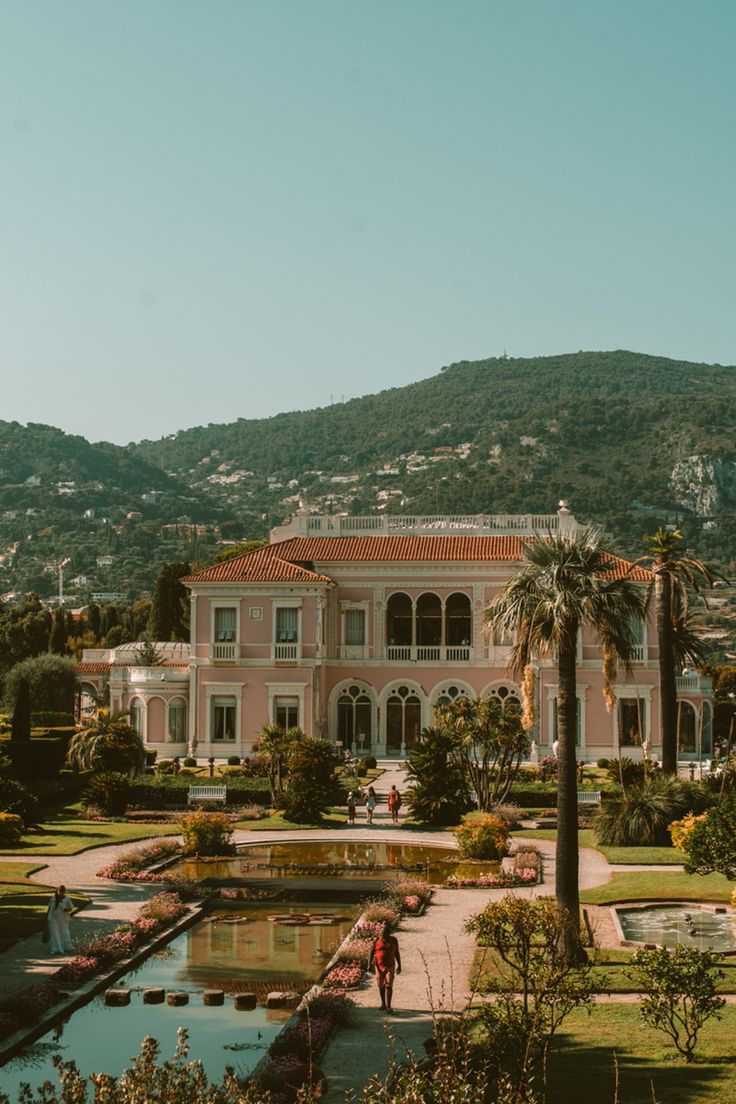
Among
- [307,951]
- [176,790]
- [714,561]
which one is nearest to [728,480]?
[714,561]

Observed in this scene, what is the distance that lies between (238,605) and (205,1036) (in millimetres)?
38153

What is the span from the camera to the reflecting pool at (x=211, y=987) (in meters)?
14.2

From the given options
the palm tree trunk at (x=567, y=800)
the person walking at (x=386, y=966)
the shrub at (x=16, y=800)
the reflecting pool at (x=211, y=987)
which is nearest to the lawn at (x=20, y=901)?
the reflecting pool at (x=211, y=987)

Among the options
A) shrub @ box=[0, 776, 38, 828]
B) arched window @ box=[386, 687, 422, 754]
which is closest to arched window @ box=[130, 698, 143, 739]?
arched window @ box=[386, 687, 422, 754]

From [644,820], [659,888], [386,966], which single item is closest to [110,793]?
[644,820]

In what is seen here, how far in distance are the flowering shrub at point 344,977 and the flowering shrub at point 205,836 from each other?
12.1 m

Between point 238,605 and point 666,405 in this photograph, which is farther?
point 666,405

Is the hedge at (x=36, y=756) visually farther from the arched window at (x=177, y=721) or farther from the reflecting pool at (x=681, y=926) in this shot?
the reflecting pool at (x=681, y=926)

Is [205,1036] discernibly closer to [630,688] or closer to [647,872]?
[647,872]

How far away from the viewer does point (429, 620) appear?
54.9 m

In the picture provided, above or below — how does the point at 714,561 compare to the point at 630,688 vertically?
above

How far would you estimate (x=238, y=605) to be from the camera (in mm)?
52781

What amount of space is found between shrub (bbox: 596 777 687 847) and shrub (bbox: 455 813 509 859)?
3.05m

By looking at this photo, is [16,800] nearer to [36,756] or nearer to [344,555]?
[36,756]
